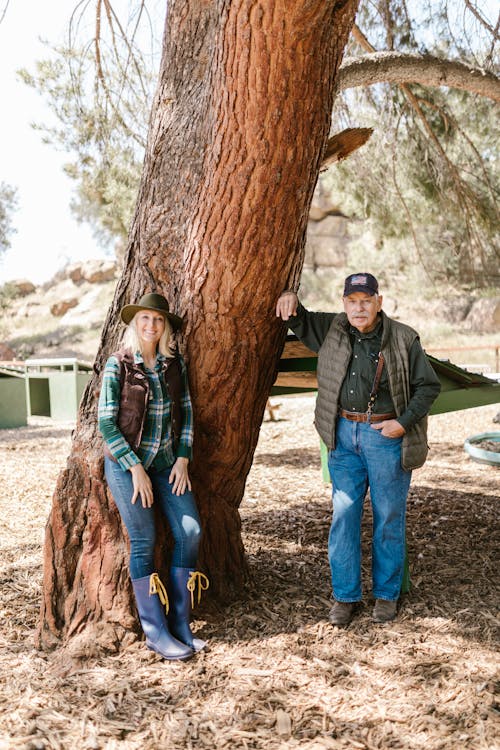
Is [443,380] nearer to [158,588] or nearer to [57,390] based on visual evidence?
[158,588]

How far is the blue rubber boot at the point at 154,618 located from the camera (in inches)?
119

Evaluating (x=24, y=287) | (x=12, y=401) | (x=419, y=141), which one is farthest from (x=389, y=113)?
(x=24, y=287)

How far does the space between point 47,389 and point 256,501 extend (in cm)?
981

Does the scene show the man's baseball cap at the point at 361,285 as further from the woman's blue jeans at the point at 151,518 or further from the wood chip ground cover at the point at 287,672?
the wood chip ground cover at the point at 287,672

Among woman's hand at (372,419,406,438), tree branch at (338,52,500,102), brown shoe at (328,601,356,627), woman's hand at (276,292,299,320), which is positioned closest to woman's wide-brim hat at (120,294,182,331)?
A: woman's hand at (276,292,299,320)

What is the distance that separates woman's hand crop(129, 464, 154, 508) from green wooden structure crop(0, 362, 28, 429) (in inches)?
416

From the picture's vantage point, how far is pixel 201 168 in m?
3.22

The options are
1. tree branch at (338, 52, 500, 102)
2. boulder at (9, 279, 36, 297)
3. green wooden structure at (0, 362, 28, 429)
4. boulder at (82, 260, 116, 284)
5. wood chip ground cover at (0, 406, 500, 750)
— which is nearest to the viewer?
wood chip ground cover at (0, 406, 500, 750)

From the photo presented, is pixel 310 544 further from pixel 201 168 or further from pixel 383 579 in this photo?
pixel 201 168

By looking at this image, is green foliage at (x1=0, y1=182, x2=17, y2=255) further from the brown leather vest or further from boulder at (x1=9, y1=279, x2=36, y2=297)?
the brown leather vest

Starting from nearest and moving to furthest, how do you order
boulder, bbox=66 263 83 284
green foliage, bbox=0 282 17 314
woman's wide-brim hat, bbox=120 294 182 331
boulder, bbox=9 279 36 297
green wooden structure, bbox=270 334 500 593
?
woman's wide-brim hat, bbox=120 294 182 331 → green wooden structure, bbox=270 334 500 593 → green foliage, bbox=0 282 17 314 → boulder, bbox=66 263 83 284 → boulder, bbox=9 279 36 297

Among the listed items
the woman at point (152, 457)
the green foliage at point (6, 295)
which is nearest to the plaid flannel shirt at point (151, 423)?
the woman at point (152, 457)

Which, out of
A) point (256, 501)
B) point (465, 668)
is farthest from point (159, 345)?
point (256, 501)

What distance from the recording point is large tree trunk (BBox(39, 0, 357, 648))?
2932 mm
